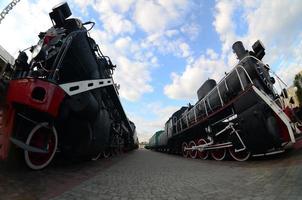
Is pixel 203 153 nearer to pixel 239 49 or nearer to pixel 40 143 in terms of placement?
pixel 239 49

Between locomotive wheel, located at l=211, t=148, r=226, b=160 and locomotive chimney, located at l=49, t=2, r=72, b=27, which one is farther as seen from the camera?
locomotive wheel, located at l=211, t=148, r=226, b=160

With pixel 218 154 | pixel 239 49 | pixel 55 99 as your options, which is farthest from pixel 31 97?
pixel 218 154

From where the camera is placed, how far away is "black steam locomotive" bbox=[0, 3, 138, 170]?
4.35 meters

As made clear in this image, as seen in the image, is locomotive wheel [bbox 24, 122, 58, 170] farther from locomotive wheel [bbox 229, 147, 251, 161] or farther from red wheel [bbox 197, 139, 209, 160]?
red wheel [bbox 197, 139, 209, 160]

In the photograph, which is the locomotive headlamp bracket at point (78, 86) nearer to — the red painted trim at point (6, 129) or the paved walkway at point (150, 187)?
the red painted trim at point (6, 129)

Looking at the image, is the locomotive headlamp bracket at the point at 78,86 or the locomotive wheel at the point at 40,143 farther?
the locomotive headlamp bracket at the point at 78,86

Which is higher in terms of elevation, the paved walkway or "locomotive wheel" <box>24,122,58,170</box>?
"locomotive wheel" <box>24,122,58,170</box>

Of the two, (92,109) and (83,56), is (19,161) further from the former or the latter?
(83,56)

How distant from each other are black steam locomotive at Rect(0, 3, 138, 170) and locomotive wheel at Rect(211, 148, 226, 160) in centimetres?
495

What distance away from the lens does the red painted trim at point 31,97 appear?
4.28 m

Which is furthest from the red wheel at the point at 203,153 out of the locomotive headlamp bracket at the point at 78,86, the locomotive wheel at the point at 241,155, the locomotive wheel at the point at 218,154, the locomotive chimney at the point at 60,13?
the locomotive chimney at the point at 60,13

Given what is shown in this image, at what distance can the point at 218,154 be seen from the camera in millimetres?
9445

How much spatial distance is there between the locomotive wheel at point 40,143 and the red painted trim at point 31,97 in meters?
0.58

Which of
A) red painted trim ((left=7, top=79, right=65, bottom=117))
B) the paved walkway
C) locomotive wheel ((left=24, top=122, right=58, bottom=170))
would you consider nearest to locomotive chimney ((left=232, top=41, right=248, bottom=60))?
the paved walkway
